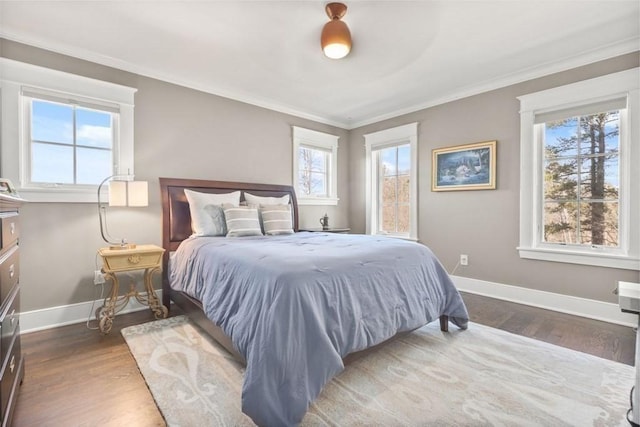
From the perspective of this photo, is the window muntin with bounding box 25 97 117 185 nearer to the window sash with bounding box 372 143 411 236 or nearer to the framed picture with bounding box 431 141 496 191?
the window sash with bounding box 372 143 411 236

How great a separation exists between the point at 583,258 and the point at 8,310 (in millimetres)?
4242

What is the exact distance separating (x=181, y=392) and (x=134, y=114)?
268cm

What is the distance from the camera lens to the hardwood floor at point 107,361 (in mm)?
1508

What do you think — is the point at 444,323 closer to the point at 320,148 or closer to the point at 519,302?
the point at 519,302

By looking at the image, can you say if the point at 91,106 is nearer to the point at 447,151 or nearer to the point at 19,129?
the point at 19,129

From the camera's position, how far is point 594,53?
2.79 meters

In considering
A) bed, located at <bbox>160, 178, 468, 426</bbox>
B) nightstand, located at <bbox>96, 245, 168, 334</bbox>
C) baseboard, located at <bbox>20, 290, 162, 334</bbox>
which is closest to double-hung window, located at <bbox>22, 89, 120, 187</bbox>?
nightstand, located at <bbox>96, 245, 168, 334</bbox>

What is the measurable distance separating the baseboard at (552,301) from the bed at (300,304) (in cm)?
126

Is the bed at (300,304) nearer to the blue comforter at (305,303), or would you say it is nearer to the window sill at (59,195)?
the blue comforter at (305,303)

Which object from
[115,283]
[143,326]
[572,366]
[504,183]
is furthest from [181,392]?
[504,183]

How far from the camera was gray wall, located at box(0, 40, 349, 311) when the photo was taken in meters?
2.58

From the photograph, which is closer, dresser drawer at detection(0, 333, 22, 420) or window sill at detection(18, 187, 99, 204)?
dresser drawer at detection(0, 333, 22, 420)

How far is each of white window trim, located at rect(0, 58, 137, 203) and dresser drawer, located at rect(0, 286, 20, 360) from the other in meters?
1.41

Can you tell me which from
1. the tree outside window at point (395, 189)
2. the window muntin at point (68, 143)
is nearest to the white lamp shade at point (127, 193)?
the window muntin at point (68, 143)
